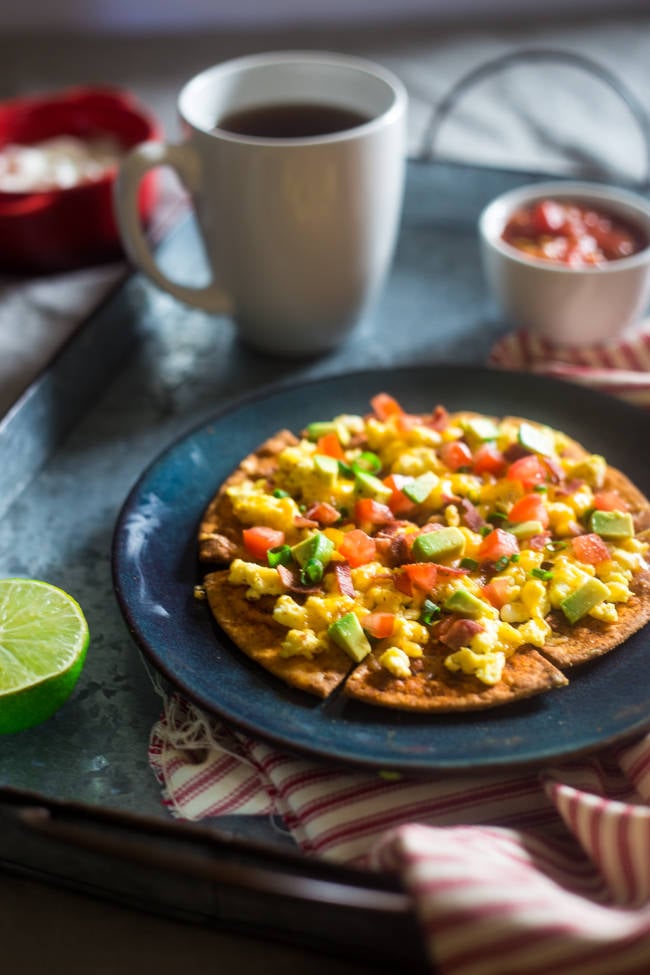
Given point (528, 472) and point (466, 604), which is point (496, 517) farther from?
point (466, 604)

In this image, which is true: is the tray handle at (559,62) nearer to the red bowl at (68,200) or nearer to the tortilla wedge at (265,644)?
the red bowl at (68,200)

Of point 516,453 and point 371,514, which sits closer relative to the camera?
point 371,514

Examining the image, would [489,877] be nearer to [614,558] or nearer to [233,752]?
[233,752]

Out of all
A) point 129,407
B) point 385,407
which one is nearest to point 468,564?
point 385,407

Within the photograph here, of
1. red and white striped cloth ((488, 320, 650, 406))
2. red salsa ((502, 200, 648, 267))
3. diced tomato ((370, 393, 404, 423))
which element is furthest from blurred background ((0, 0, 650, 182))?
diced tomato ((370, 393, 404, 423))

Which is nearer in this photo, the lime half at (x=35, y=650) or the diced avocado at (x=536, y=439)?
the lime half at (x=35, y=650)

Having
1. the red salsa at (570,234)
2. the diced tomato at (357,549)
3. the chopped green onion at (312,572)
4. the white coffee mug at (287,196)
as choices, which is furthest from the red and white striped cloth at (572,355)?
the chopped green onion at (312,572)

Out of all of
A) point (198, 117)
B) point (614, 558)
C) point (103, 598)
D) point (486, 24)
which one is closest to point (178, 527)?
point (103, 598)
